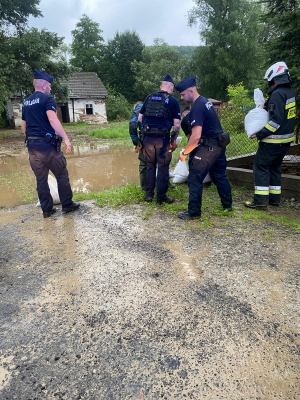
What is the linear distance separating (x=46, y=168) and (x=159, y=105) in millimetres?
2075

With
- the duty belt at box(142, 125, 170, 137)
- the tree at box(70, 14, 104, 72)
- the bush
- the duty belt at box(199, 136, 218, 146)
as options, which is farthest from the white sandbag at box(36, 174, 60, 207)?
the tree at box(70, 14, 104, 72)

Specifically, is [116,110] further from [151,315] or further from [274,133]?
[151,315]

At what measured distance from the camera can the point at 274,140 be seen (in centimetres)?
426

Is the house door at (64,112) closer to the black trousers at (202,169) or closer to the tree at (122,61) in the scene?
the tree at (122,61)

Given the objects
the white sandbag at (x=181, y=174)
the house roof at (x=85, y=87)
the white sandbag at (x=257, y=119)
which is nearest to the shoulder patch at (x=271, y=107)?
the white sandbag at (x=257, y=119)

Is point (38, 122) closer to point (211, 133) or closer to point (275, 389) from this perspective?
point (211, 133)

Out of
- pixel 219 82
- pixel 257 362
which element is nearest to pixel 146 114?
pixel 257 362

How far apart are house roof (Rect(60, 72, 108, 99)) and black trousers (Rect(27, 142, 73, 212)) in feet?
86.6

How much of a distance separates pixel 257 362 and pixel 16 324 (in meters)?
1.85

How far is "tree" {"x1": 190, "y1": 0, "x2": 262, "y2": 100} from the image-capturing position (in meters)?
31.0

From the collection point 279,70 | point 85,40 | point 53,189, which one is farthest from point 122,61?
point 279,70

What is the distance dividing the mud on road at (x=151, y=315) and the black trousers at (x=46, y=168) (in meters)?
0.98

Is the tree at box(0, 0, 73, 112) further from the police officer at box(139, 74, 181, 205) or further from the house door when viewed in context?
the police officer at box(139, 74, 181, 205)

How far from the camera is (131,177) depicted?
804 centimetres
